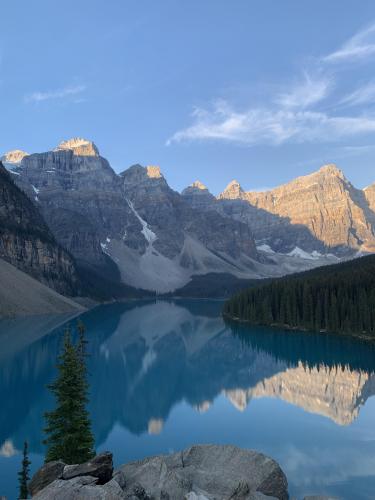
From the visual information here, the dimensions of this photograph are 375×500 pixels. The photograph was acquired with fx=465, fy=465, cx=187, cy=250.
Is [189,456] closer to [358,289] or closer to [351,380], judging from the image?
[351,380]

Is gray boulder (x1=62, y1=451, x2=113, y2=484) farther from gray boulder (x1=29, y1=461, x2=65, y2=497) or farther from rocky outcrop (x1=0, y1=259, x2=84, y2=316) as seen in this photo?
rocky outcrop (x1=0, y1=259, x2=84, y2=316)

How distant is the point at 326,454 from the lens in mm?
31344

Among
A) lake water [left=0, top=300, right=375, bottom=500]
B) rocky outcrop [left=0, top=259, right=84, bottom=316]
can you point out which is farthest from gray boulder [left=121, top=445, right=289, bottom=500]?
rocky outcrop [left=0, top=259, right=84, bottom=316]

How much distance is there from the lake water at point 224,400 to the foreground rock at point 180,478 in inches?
415

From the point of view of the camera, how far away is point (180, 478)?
13.8m

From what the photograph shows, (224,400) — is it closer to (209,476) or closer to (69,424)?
(69,424)

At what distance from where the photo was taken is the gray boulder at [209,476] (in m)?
13.4

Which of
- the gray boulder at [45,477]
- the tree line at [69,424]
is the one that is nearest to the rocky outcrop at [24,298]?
the tree line at [69,424]

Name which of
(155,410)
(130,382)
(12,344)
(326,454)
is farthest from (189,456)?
(12,344)

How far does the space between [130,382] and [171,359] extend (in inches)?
923

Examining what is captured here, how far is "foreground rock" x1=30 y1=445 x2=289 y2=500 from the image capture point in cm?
1241

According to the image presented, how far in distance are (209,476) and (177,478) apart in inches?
61.3

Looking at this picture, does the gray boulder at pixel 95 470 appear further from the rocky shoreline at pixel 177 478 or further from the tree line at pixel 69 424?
the tree line at pixel 69 424

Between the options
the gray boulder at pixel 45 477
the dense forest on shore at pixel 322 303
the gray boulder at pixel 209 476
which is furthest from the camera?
the dense forest on shore at pixel 322 303
